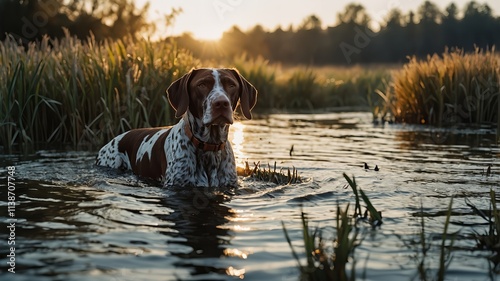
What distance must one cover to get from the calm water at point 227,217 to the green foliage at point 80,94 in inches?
36.9

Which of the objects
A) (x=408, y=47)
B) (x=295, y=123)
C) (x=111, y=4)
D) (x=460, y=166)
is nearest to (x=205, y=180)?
(x=460, y=166)

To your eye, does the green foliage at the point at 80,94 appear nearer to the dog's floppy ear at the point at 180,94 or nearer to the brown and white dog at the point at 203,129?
the brown and white dog at the point at 203,129

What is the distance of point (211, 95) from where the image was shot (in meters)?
5.45

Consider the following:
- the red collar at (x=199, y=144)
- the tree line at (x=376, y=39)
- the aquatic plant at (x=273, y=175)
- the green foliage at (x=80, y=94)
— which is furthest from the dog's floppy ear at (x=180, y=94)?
the tree line at (x=376, y=39)

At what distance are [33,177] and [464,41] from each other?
65.2 m

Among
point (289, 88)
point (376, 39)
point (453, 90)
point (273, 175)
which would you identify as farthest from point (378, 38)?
point (273, 175)

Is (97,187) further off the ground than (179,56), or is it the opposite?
(179,56)

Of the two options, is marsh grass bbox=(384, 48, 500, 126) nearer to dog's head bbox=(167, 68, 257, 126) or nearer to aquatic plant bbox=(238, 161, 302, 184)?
aquatic plant bbox=(238, 161, 302, 184)

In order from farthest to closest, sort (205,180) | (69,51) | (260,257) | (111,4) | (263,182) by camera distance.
Result: 1. (111,4)
2. (69,51)
3. (263,182)
4. (205,180)
5. (260,257)

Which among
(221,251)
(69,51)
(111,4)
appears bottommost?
(221,251)

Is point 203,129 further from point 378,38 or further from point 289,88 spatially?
point 378,38

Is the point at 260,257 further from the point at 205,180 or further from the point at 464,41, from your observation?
the point at 464,41

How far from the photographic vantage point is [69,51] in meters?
9.97

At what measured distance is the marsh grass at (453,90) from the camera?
41.5ft
